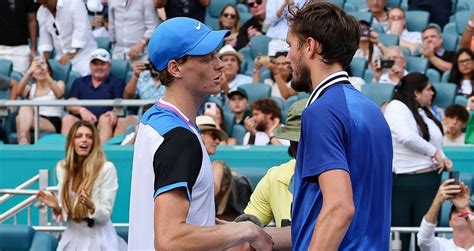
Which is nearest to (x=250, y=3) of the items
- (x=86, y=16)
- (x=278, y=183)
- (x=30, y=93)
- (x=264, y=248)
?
(x=86, y=16)

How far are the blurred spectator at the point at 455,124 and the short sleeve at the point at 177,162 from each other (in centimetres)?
693

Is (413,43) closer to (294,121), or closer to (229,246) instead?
(294,121)

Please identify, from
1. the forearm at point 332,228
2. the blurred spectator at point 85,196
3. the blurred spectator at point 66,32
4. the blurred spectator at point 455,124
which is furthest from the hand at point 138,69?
the forearm at point 332,228

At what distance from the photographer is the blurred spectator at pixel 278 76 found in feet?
37.2

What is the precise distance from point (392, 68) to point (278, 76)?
113cm

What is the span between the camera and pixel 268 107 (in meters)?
10.3

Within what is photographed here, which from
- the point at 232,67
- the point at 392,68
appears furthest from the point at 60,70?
the point at 392,68

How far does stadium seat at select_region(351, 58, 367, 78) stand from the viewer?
11539 millimetres

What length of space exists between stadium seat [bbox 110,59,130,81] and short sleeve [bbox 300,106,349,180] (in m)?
8.57

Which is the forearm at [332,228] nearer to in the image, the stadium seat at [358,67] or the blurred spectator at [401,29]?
the stadium seat at [358,67]

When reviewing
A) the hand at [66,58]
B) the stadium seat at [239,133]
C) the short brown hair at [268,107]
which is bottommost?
the stadium seat at [239,133]

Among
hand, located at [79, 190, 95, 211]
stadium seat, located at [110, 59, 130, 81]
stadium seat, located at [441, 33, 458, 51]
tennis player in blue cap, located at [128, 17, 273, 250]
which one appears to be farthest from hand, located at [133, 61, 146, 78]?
tennis player in blue cap, located at [128, 17, 273, 250]

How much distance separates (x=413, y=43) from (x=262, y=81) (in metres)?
1.90

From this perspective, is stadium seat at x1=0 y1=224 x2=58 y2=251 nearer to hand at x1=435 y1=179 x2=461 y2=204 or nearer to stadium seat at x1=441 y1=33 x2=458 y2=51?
hand at x1=435 y1=179 x2=461 y2=204
